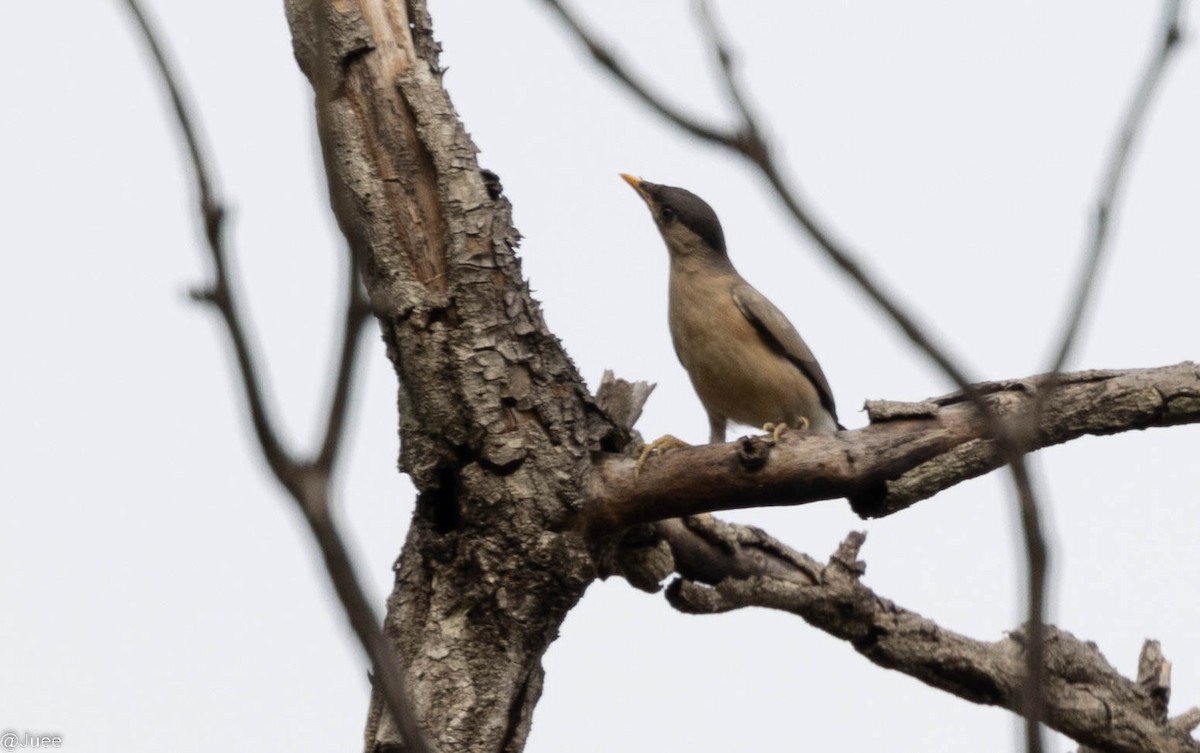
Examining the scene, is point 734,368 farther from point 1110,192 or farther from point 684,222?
point 1110,192

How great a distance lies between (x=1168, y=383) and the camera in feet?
15.1

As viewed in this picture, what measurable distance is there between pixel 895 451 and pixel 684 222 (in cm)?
257

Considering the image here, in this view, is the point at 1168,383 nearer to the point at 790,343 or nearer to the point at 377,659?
the point at 790,343

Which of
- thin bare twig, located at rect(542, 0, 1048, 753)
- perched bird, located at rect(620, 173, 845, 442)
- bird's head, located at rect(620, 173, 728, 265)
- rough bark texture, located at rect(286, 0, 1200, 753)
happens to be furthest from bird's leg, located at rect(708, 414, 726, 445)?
thin bare twig, located at rect(542, 0, 1048, 753)

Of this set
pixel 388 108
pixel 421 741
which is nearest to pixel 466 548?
pixel 388 108

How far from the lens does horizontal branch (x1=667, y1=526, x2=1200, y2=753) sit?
5.38 m

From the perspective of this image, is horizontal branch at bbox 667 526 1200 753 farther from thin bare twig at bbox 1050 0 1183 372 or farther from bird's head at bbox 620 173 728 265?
thin bare twig at bbox 1050 0 1183 372

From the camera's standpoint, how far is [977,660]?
5.46 m

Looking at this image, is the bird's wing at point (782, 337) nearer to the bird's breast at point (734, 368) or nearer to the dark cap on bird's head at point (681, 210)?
the bird's breast at point (734, 368)

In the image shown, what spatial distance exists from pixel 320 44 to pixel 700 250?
17.3 ft

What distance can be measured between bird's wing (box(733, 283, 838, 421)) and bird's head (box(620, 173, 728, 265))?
41 centimetres

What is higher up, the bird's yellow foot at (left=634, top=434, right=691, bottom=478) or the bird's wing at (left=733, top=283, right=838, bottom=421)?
the bird's wing at (left=733, top=283, right=838, bottom=421)

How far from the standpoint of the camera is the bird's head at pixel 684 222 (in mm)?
6805

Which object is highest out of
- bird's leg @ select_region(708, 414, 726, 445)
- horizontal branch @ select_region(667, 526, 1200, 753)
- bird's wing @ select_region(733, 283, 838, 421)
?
bird's wing @ select_region(733, 283, 838, 421)
